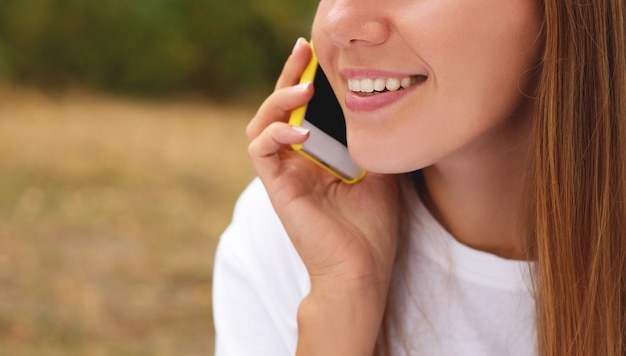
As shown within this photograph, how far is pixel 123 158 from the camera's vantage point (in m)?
3.04

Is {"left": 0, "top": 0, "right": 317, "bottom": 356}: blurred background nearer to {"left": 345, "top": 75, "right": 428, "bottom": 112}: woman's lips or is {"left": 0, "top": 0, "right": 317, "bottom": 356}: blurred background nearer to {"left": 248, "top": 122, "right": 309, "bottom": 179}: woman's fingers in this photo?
{"left": 248, "top": 122, "right": 309, "bottom": 179}: woman's fingers

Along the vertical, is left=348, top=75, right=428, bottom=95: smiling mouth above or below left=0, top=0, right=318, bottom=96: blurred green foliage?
above

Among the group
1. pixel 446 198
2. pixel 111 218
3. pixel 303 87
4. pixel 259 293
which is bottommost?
pixel 111 218

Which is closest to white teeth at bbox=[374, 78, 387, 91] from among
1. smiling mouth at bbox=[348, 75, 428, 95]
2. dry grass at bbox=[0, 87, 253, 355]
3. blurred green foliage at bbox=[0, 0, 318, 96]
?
smiling mouth at bbox=[348, 75, 428, 95]

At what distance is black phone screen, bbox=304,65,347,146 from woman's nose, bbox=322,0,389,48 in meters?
0.18

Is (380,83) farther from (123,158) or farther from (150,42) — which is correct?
(150,42)

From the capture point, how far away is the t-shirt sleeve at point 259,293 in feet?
3.34

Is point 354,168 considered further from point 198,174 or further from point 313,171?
point 198,174

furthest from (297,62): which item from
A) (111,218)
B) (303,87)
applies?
(111,218)

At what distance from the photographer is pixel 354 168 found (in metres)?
1.03

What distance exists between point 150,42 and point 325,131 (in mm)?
2389

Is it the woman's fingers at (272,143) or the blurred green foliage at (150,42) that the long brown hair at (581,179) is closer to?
the woman's fingers at (272,143)

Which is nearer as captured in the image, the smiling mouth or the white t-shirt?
the smiling mouth

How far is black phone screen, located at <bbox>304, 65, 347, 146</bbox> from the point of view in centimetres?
102
